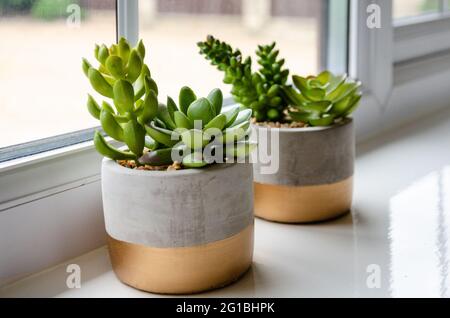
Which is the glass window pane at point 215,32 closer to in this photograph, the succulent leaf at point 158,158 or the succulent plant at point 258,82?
the succulent plant at point 258,82

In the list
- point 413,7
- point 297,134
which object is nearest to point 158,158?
point 297,134

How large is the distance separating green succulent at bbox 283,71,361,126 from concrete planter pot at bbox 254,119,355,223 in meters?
0.01

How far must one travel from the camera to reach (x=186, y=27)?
0.85m

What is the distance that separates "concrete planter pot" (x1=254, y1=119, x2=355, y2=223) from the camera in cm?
71

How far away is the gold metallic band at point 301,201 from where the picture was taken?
0.72 m

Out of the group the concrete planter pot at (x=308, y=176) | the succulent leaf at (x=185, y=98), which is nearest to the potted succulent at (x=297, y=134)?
the concrete planter pot at (x=308, y=176)

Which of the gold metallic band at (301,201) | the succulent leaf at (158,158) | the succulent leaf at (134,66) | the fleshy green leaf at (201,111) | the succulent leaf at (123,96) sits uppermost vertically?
the succulent leaf at (134,66)

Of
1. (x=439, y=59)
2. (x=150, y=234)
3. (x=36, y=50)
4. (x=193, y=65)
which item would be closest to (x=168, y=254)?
(x=150, y=234)

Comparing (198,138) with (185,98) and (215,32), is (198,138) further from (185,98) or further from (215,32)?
(215,32)

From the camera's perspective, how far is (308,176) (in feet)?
2.35

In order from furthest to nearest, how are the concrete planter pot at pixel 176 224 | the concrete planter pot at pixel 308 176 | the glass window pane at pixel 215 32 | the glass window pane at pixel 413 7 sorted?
the glass window pane at pixel 413 7
the glass window pane at pixel 215 32
the concrete planter pot at pixel 308 176
the concrete planter pot at pixel 176 224

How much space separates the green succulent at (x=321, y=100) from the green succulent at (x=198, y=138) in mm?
140
